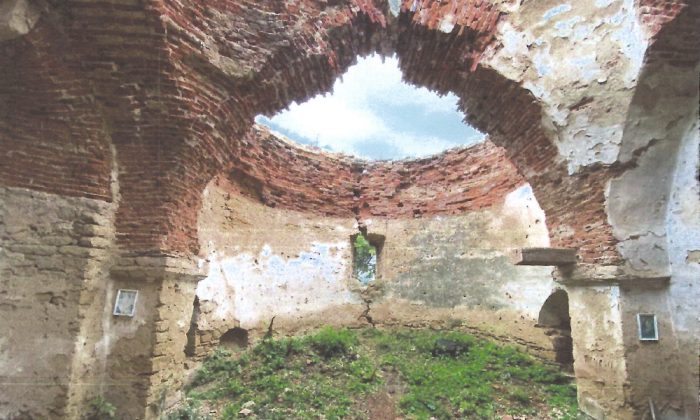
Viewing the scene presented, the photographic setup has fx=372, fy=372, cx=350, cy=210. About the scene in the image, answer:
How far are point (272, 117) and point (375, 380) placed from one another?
166 inches

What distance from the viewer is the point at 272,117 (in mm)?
4691

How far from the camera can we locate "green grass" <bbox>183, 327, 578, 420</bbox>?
16.0ft

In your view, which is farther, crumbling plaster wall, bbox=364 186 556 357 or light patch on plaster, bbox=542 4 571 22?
crumbling plaster wall, bbox=364 186 556 357

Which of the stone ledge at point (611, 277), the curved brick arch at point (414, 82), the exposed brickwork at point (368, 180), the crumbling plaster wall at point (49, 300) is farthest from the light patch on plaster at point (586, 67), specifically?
the crumbling plaster wall at point (49, 300)

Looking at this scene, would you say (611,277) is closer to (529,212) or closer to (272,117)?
(529,212)

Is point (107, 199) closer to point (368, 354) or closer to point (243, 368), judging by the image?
point (243, 368)

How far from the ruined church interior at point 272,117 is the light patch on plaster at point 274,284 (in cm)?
122

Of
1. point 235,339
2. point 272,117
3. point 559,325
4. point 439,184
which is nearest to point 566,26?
point 272,117

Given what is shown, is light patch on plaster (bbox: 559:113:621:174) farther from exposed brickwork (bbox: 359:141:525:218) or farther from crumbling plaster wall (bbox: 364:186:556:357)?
exposed brickwork (bbox: 359:141:525:218)

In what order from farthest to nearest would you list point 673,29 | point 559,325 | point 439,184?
1. point 439,184
2. point 559,325
3. point 673,29

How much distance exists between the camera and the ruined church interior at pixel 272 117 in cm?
346

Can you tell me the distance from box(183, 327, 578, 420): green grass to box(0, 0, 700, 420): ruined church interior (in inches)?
1.9

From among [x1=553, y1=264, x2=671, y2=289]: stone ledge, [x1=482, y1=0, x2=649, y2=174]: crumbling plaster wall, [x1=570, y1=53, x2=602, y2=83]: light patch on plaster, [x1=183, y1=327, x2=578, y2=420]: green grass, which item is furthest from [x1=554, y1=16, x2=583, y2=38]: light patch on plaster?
[x1=183, y1=327, x2=578, y2=420]: green grass

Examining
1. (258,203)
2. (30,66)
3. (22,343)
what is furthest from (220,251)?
(30,66)
